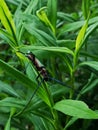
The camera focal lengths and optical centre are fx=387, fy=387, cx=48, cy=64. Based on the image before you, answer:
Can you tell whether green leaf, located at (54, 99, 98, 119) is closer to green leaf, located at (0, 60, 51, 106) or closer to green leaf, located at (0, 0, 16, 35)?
green leaf, located at (0, 60, 51, 106)

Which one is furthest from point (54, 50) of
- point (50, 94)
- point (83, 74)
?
point (83, 74)

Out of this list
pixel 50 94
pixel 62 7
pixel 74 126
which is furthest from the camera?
pixel 62 7

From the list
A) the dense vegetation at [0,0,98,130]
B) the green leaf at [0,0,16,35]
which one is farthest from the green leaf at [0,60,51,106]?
the green leaf at [0,0,16,35]

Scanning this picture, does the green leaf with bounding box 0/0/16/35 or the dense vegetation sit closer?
the dense vegetation

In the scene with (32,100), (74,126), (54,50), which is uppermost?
(54,50)

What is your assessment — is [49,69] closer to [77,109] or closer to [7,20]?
[7,20]

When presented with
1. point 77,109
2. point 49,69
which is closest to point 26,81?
point 77,109

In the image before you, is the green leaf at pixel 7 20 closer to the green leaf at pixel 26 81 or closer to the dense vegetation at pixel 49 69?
the dense vegetation at pixel 49 69

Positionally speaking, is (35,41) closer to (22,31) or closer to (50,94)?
(22,31)
